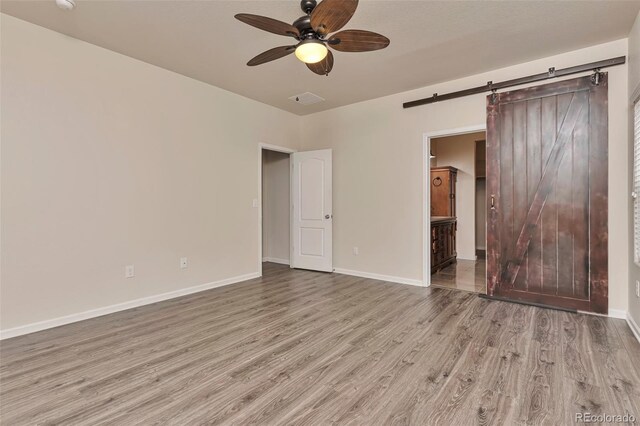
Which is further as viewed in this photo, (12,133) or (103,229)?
(103,229)

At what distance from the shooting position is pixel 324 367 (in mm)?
2238

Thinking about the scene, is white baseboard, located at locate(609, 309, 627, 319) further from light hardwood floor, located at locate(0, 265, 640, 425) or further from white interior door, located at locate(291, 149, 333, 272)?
white interior door, located at locate(291, 149, 333, 272)

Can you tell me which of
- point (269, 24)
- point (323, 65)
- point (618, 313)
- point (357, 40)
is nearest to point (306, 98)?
point (323, 65)

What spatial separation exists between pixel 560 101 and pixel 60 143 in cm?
521

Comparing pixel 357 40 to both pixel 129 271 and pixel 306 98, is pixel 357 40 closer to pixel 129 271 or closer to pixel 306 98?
pixel 306 98

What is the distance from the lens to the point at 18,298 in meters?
2.81

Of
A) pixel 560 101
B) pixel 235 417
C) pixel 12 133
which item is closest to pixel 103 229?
pixel 12 133

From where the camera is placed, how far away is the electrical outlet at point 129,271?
3.51m

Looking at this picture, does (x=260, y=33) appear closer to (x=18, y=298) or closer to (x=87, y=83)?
(x=87, y=83)

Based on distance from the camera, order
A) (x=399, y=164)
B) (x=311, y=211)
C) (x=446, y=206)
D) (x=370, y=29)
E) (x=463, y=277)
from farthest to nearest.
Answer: (x=446, y=206) < (x=311, y=211) < (x=463, y=277) < (x=399, y=164) < (x=370, y=29)

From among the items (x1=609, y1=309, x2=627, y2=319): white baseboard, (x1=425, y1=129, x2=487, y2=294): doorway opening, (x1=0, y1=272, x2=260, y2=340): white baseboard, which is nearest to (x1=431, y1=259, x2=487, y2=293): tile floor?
(x1=425, y1=129, x2=487, y2=294): doorway opening

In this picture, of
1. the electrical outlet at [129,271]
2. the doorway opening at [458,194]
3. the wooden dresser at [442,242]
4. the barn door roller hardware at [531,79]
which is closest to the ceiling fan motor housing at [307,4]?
the barn door roller hardware at [531,79]

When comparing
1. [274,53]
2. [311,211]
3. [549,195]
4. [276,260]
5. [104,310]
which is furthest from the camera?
[276,260]

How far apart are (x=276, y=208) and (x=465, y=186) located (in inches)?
157
